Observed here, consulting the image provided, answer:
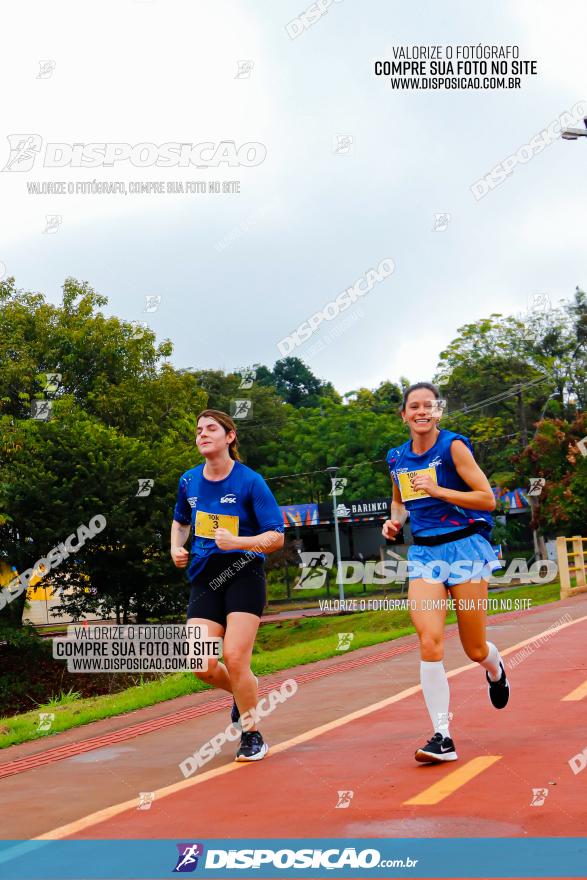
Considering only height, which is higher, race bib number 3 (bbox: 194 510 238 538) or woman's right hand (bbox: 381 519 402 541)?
race bib number 3 (bbox: 194 510 238 538)

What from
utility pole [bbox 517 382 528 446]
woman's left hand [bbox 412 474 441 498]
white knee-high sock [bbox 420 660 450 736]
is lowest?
white knee-high sock [bbox 420 660 450 736]

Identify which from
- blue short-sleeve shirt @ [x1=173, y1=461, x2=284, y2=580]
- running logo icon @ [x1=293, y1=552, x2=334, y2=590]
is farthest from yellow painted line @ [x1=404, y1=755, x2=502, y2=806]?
running logo icon @ [x1=293, y1=552, x2=334, y2=590]

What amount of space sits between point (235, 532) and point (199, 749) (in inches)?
66.8

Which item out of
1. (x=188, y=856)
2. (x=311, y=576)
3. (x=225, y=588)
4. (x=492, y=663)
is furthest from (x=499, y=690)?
(x=311, y=576)

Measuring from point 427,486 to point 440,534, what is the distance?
0.33m

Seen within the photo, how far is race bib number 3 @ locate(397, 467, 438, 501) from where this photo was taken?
20.8 ft

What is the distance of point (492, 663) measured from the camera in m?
6.88

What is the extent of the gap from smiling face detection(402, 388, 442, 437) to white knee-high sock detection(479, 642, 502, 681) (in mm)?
1421

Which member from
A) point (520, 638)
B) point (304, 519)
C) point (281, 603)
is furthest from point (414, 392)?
point (304, 519)

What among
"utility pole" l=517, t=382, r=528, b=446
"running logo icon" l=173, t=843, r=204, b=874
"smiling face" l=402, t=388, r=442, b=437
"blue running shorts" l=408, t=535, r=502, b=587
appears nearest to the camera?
"running logo icon" l=173, t=843, r=204, b=874

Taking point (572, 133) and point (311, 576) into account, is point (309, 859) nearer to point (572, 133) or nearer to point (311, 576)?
point (572, 133)

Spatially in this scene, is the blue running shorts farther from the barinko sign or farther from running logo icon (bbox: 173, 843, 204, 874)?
the barinko sign

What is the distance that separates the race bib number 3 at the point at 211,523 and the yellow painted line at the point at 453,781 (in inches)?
79.3

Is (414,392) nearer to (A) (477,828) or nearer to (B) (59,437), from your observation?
(A) (477,828)
